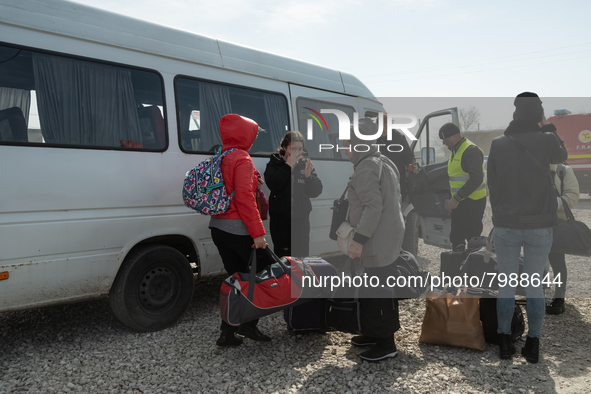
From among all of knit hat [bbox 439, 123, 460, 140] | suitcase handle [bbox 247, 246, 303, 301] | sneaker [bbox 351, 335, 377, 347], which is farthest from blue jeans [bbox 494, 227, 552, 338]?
suitcase handle [bbox 247, 246, 303, 301]

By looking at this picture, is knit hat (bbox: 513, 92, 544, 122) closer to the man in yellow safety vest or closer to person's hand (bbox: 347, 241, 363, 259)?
the man in yellow safety vest

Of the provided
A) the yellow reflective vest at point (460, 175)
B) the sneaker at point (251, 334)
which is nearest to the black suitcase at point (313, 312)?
the sneaker at point (251, 334)

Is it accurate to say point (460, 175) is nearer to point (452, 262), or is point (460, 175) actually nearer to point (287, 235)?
point (452, 262)

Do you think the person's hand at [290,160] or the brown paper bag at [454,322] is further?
the person's hand at [290,160]

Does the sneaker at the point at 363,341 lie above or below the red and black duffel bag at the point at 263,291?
Answer: below

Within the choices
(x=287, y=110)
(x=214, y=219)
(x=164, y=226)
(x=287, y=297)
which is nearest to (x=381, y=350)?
(x=287, y=297)

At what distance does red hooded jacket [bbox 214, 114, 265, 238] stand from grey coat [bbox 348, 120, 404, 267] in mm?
750

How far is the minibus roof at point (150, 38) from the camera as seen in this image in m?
3.27

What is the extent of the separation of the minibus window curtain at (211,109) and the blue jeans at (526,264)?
265 cm

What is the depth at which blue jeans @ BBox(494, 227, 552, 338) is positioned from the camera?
3.25 m

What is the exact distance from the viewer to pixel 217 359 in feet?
11.2

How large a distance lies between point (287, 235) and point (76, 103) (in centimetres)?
216

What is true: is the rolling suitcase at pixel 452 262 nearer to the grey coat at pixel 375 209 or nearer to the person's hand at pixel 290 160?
the grey coat at pixel 375 209

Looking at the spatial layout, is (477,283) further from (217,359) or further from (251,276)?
(217,359)
